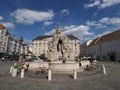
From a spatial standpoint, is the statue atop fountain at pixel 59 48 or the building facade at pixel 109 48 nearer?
the statue atop fountain at pixel 59 48

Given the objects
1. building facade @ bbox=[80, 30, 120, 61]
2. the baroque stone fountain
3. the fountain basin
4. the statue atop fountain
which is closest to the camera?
the fountain basin

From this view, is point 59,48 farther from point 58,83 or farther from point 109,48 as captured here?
point 109,48

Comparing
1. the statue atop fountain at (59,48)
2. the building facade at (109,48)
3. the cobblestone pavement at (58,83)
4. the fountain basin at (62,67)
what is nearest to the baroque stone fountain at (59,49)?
the statue atop fountain at (59,48)

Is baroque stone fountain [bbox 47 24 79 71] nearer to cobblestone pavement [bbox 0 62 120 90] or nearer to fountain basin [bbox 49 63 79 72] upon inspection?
fountain basin [bbox 49 63 79 72]

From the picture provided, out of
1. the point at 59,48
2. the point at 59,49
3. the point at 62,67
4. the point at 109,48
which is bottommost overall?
the point at 62,67

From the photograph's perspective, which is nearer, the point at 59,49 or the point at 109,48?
the point at 59,49

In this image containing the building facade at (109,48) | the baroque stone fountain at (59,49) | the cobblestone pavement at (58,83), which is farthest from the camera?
the building facade at (109,48)

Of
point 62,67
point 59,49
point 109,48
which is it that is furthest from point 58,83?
point 109,48

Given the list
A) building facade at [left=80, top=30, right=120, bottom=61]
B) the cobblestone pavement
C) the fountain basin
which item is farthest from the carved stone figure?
building facade at [left=80, top=30, right=120, bottom=61]

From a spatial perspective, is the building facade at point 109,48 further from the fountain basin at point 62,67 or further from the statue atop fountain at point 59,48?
the fountain basin at point 62,67

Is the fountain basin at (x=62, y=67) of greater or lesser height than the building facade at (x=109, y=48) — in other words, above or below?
below

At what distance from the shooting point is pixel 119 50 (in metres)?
53.3

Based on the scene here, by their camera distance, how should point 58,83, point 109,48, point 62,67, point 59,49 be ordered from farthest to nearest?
point 109,48 → point 59,49 → point 62,67 → point 58,83

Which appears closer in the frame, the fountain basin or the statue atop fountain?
the fountain basin
